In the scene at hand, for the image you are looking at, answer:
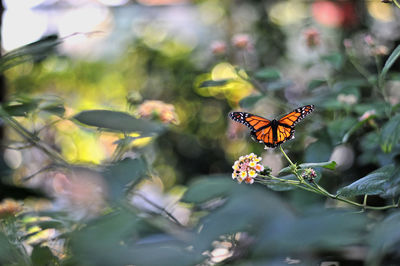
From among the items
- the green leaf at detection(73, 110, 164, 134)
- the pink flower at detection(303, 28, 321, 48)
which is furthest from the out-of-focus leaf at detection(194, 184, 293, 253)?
the pink flower at detection(303, 28, 321, 48)

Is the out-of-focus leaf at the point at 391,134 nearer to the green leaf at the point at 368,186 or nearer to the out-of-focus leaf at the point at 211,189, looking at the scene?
the green leaf at the point at 368,186

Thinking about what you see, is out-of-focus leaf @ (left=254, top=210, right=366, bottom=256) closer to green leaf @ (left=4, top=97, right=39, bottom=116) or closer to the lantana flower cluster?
the lantana flower cluster

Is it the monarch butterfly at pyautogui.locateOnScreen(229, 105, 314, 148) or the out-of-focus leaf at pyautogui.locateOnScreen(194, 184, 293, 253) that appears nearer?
the out-of-focus leaf at pyautogui.locateOnScreen(194, 184, 293, 253)

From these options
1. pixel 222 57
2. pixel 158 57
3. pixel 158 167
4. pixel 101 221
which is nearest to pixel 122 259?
pixel 101 221

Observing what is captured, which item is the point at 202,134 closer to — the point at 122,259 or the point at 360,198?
the point at 360,198

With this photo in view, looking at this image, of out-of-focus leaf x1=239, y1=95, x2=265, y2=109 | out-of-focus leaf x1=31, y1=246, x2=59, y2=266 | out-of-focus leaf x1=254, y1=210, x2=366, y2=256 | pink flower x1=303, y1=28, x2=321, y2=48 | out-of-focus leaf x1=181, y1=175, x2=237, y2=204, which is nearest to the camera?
out-of-focus leaf x1=254, y1=210, x2=366, y2=256

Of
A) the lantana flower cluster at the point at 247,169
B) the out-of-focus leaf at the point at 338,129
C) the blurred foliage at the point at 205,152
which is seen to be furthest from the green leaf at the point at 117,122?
the out-of-focus leaf at the point at 338,129

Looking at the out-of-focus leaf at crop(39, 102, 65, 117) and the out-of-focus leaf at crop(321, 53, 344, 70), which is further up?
the out-of-focus leaf at crop(321, 53, 344, 70)
